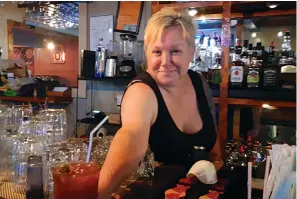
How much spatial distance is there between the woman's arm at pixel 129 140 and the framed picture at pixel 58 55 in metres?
3.32

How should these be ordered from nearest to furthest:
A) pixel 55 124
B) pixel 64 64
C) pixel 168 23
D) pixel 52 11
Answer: pixel 168 23, pixel 55 124, pixel 52 11, pixel 64 64

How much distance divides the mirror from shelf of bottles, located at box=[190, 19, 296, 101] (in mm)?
602

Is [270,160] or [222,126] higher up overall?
[270,160]

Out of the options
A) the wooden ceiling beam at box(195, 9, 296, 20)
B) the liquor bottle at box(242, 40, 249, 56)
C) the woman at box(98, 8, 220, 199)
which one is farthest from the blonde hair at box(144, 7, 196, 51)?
the wooden ceiling beam at box(195, 9, 296, 20)

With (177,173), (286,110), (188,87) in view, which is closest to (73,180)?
(177,173)

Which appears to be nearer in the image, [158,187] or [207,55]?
[158,187]

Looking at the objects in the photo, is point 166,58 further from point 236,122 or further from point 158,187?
point 236,122

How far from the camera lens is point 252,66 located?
2.14 meters

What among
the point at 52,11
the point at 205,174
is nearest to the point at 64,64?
the point at 52,11

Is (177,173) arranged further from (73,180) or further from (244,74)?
(244,74)

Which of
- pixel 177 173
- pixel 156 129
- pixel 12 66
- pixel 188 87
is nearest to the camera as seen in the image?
pixel 177 173

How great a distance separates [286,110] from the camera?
2.21m

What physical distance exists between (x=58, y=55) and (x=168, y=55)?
3450mm

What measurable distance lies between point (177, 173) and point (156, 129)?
22 centimetres
